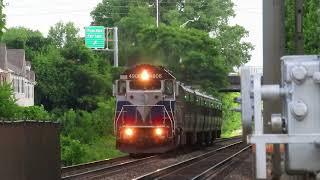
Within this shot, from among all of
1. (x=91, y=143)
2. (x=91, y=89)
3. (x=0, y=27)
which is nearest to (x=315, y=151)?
(x=0, y=27)

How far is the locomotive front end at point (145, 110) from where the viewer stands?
24.8 m

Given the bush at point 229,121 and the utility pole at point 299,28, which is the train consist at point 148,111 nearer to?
the utility pole at point 299,28

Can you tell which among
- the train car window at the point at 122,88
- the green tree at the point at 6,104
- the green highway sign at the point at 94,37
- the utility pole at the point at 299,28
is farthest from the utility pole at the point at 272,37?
the green highway sign at the point at 94,37

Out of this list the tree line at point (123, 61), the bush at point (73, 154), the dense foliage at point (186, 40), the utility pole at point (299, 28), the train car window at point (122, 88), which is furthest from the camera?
the dense foliage at point (186, 40)

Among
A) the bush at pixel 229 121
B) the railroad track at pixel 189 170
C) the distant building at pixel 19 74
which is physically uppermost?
the distant building at pixel 19 74

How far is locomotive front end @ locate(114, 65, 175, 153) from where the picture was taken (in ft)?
81.5

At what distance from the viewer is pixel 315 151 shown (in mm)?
5578

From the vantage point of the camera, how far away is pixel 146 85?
25625mm

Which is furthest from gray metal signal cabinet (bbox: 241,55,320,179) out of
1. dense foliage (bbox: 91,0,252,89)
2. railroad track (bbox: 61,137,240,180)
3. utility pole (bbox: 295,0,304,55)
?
dense foliage (bbox: 91,0,252,89)

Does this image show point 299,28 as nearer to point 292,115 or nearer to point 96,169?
point 292,115

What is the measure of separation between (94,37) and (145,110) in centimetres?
3117

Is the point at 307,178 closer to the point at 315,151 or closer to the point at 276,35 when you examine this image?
the point at 315,151

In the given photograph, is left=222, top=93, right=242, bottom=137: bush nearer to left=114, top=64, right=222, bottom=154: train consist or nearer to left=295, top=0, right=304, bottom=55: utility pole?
left=114, top=64, right=222, bottom=154: train consist

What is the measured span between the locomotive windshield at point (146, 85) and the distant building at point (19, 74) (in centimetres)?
4118
